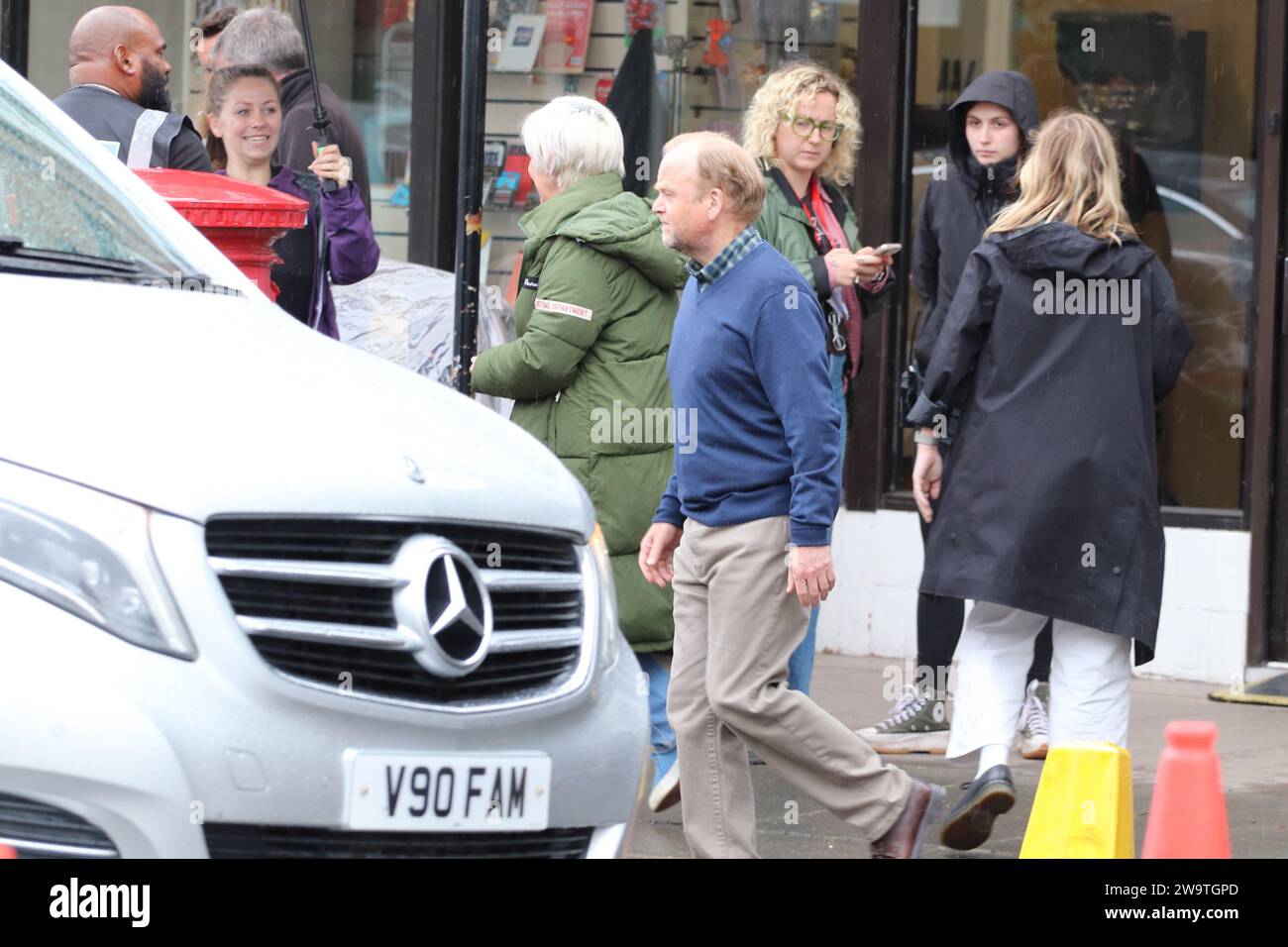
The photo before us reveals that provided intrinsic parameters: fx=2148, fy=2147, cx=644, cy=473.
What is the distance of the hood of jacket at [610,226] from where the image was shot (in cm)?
624

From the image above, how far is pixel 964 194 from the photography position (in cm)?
723

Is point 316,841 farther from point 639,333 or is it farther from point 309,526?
point 639,333

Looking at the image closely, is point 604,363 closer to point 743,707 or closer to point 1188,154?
point 743,707

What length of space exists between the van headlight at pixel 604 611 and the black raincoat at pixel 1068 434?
81.0 inches

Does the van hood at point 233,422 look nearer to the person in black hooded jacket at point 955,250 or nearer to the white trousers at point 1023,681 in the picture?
the white trousers at point 1023,681

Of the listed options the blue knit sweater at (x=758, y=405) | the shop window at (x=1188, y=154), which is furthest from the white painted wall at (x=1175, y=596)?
the blue knit sweater at (x=758, y=405)

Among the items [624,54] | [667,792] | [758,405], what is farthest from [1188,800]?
[624,54]

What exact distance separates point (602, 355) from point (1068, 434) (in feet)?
4.56

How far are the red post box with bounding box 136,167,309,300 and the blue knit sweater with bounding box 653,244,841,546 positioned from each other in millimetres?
1265

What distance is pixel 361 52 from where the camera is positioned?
10422 mm

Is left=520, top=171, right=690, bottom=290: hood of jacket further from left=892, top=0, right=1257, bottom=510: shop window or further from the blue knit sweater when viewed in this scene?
left=892, top=0, right=1257, bottom=510: shop window

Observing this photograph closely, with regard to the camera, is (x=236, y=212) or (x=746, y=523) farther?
(x=236, y=212)
